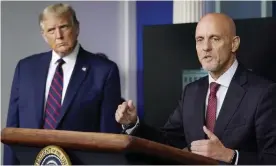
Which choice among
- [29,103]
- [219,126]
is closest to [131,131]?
[219,126]

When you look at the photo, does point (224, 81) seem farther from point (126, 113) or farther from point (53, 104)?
point (53, 104)

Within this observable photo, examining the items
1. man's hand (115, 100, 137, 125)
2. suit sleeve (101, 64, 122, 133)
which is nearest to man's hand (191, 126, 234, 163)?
man's hand (115, 100, 137, 125)

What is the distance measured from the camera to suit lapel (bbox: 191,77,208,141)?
176 cm

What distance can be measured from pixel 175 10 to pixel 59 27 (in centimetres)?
116

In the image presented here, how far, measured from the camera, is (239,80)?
1.75 meters

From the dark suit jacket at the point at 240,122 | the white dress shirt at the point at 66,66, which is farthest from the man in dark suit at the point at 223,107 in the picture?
the white dress shirt at the point at 66,66

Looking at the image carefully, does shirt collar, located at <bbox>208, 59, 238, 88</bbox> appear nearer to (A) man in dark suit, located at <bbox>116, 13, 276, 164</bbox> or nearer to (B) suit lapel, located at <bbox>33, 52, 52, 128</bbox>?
(A) man in dark suit, located at <bbox>116, 13, 276, 164</bbox>

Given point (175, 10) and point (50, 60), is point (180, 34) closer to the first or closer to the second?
point (175, 10)

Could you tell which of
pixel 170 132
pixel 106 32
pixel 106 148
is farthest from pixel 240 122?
pixel 106 32

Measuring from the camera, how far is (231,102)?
1.71 meters

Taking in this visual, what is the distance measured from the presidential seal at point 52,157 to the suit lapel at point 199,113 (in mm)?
628

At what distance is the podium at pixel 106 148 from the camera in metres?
1.14

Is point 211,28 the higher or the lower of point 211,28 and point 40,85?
the higher

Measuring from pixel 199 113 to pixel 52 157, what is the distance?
66 centimetres
